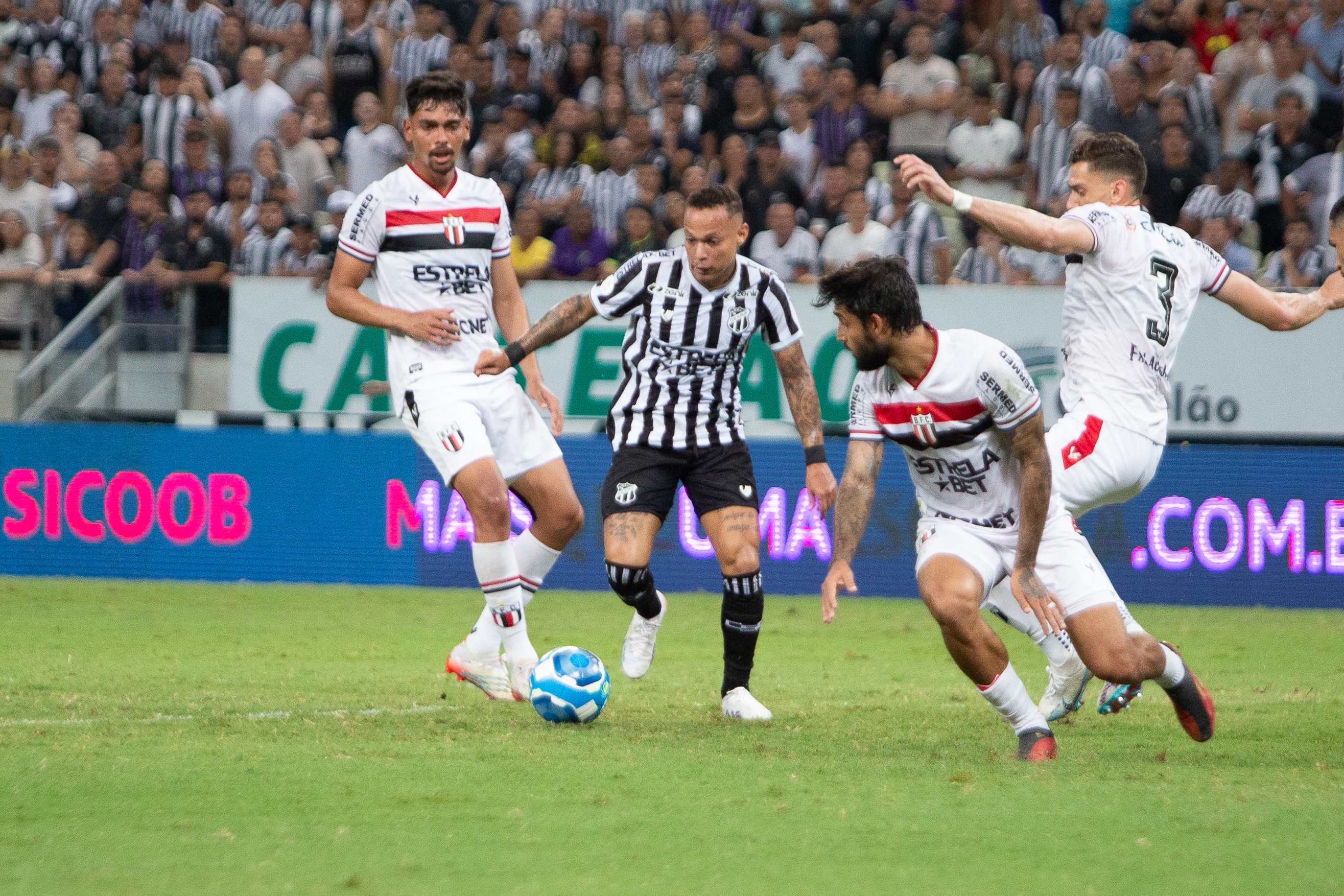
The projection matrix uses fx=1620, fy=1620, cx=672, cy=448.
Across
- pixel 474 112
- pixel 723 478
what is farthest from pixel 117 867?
pixel 474 112

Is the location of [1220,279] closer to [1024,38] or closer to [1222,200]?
[1222,200]

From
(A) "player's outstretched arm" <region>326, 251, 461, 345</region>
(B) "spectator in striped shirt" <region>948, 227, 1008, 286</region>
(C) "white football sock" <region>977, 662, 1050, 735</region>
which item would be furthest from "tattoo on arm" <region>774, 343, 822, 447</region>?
(B) "spectator in striped shirt" <region>948, 227, 1008, 286</region>

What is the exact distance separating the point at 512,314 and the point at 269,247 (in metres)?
6.39

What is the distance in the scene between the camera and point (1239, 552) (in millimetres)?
12000

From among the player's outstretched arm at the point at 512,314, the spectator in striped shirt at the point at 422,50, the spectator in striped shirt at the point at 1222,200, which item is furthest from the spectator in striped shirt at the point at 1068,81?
the player's outstretched arm at the point at 512,314

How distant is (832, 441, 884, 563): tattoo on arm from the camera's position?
5.72 meters

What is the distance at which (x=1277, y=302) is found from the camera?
21.9 feet

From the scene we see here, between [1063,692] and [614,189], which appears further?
[614,189]

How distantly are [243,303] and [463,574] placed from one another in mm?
2776

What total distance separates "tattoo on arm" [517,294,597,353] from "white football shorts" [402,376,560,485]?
0.50 m

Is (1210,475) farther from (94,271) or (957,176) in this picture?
(94,271)

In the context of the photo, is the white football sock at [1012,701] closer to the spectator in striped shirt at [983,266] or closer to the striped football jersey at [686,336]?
the striped football jersey at [686,336]

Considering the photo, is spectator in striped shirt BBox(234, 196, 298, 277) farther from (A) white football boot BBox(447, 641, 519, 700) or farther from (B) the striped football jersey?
(B) the striped football jersey

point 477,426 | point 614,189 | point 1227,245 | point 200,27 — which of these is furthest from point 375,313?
point 200,27
